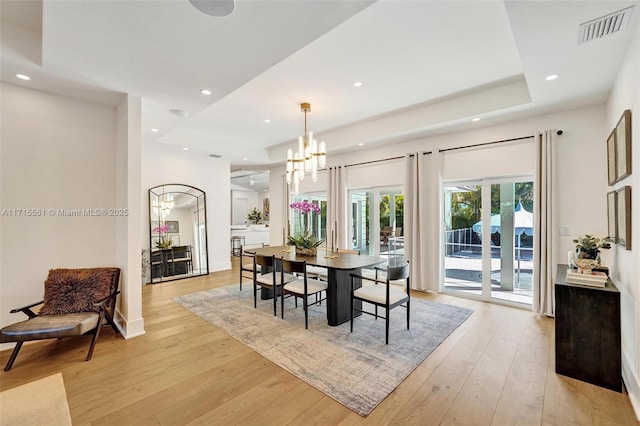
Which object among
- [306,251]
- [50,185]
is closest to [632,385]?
[306,251]

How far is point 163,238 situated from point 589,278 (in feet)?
22.5

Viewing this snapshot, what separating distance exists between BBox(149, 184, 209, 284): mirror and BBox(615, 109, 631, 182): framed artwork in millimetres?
6905

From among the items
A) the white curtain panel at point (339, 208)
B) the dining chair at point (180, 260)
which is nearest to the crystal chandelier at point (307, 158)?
the white curtain panel at point (339, 208)

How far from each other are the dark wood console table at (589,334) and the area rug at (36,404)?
3955 mm

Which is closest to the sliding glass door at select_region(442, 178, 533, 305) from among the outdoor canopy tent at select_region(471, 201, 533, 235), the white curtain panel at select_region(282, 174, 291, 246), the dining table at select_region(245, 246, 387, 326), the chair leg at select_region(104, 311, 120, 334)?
the outdoor canopy tent at select_region(471, 201, 533, 235)

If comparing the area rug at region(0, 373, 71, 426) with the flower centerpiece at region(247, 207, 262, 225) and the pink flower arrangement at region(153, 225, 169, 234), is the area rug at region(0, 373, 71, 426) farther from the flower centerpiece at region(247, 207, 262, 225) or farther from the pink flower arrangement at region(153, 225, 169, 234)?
the flower centerpiece at region(247, 207, 262, 225)

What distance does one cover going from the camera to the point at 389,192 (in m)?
5.79

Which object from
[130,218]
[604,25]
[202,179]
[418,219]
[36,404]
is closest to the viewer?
[604,25]

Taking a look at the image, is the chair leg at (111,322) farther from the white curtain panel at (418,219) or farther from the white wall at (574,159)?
the white wall at (574,159)

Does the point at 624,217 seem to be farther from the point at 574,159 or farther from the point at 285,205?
the point at 285,205

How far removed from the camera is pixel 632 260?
2203 mm

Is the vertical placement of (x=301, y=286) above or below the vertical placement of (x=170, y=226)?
below

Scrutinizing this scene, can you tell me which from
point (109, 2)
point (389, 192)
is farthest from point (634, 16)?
point (389, 192)

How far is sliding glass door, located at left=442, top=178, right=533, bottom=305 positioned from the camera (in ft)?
14.0
